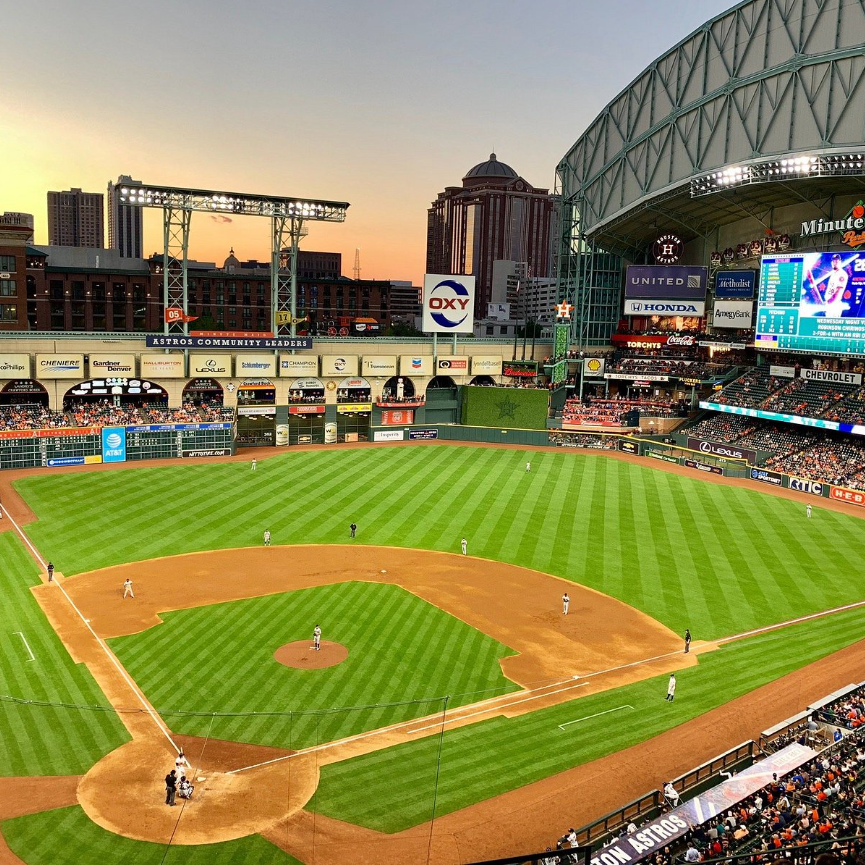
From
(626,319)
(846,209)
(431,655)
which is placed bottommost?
(431,655)

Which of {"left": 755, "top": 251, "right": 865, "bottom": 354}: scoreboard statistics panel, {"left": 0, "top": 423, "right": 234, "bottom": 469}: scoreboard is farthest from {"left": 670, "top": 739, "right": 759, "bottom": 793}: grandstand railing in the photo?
{"left": 0, "top": 423, "right": 234, "bottom": 469}: scoreboard

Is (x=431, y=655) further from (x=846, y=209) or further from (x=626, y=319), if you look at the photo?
(x=626, y=319)

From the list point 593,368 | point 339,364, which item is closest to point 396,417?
point 339,364

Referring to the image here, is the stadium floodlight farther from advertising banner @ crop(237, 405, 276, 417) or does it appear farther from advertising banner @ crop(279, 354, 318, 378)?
advertising banner @ crop(237, 405, 276, 417)

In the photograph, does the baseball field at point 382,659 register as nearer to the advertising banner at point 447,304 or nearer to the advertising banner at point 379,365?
the advertising banner at point 379,365

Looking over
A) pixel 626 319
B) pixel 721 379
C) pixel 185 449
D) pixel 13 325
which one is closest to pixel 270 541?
pixel 185 449

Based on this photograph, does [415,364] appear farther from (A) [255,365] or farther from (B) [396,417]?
(A) [255,365]
